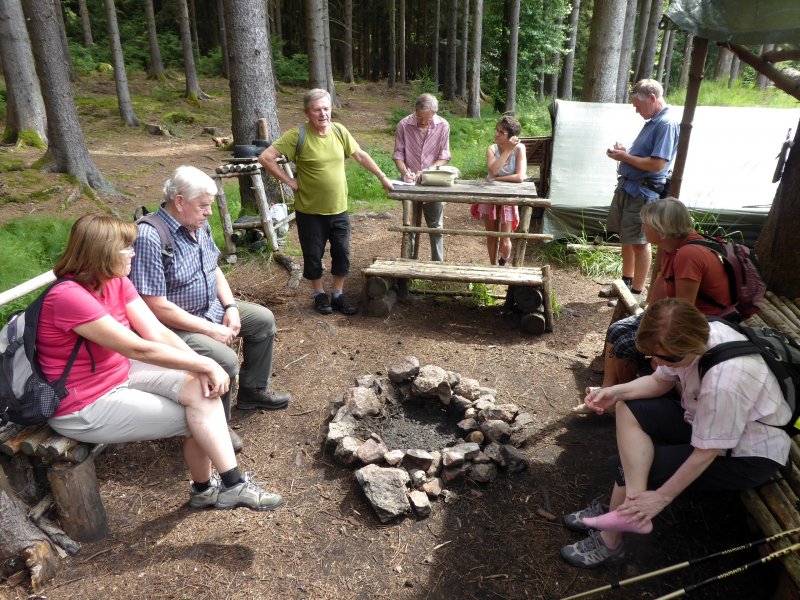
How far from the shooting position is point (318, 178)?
4656 millimetres

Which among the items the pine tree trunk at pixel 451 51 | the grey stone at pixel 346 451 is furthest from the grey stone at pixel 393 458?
the pine tree trunk at pixel 451 51

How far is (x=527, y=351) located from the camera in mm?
4582

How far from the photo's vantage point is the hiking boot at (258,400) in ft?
11.9

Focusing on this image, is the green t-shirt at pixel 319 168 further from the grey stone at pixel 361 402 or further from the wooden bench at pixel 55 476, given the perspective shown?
the wooden bench at pixel 55 476

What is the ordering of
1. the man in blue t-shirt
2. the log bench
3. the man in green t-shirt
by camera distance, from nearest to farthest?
1. the log bench
2. the man in green t-shirt
3. the man in blue t-shirt

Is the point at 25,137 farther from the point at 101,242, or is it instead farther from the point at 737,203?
the point at 737,203

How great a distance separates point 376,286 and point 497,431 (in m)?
2.17

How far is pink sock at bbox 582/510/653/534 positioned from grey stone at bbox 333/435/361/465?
1258mm

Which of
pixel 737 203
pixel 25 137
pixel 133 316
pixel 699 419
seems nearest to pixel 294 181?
pixel 133 316

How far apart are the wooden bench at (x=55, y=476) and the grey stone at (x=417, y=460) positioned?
1.53 meters

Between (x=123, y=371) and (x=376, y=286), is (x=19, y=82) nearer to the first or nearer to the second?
(x=376, y=286)

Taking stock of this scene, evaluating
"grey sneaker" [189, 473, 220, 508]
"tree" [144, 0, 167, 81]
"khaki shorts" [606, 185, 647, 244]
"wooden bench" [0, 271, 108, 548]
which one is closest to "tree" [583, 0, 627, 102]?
"khaki shorts" [606, 185, 647, 244]

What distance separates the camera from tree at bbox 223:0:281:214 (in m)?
6.78

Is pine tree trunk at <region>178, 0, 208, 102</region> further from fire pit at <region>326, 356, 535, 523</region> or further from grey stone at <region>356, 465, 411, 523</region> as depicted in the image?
grey stone at <region>356, 465, 411, 523</region>
